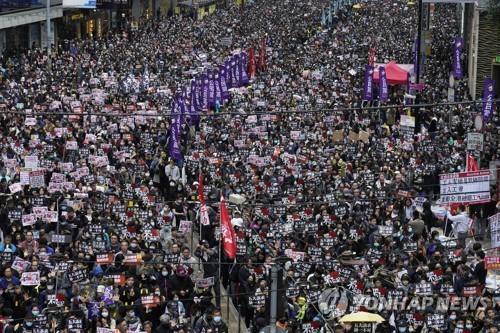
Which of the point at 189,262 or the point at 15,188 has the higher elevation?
the point at 15,188

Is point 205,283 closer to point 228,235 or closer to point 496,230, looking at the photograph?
point 228,235

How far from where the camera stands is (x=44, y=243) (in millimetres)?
19234

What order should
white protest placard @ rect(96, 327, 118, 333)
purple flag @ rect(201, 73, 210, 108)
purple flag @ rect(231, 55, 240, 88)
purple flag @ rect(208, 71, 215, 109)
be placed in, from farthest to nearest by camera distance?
1. purple flag @ rect(231, 55, 240, 88)
2. purple flag @ rect(208, 71, 215, 109)
3. purple flag @ rect(201, 73, 210, 108)
4. white protest placard @ rect(96, 327, 118, 333)

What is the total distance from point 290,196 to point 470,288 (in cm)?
689

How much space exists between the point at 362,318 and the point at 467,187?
2.49 meters

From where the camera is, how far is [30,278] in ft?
57.3

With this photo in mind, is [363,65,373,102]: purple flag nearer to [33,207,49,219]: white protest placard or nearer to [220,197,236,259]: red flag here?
[33,207,49,219]: white protest placard

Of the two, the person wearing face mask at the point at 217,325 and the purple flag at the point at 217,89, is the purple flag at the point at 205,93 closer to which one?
the purple flag at the point at 217,89

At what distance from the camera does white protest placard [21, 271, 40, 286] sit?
17422 millimetres

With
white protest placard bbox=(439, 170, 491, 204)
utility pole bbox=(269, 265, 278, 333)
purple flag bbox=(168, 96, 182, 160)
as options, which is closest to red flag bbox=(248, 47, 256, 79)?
purple flag bbox=(168, 96, 182, 160)

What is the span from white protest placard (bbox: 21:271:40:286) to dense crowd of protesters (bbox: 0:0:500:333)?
4 centimetres

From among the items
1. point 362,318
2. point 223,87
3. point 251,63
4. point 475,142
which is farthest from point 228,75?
point 362,318

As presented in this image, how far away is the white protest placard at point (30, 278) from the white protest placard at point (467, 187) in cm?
609

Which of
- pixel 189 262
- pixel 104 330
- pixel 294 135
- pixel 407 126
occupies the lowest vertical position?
pixel 104 330
